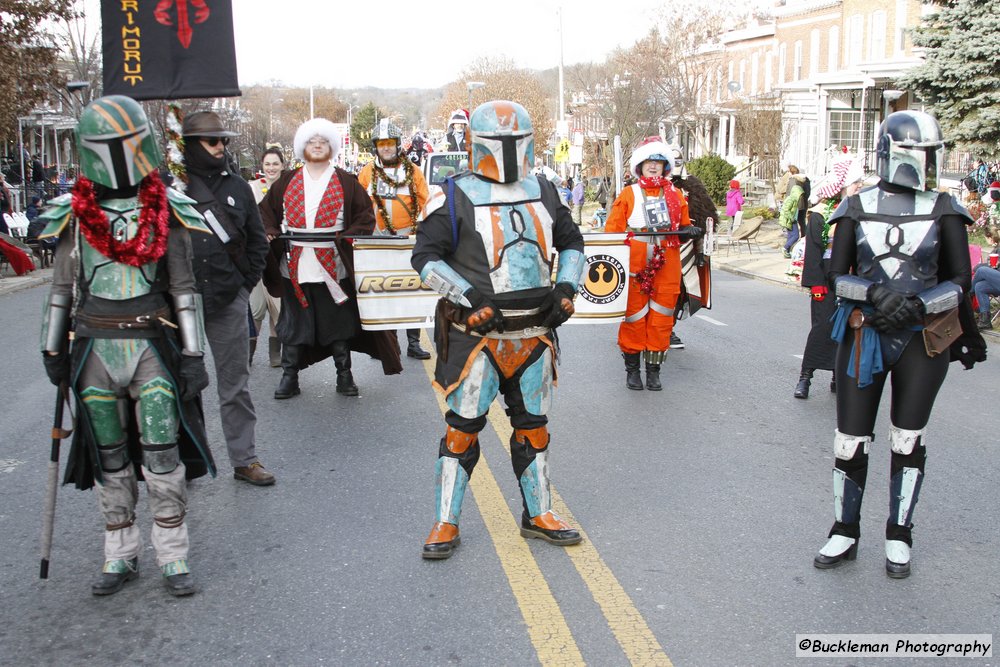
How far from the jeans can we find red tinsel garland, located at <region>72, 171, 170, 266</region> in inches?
375

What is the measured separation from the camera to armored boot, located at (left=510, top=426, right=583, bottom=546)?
482 cm

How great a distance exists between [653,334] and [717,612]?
4.49 metres

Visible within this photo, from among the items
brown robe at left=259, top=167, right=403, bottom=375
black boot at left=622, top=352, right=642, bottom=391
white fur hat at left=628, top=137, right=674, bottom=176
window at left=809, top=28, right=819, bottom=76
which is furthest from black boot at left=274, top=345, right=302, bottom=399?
window at left=809, top=28, right=819, bottom=76

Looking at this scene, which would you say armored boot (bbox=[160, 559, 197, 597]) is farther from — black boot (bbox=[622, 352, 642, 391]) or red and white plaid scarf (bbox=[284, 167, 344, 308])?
black boot (bbox=[622, 352, 642, 391])

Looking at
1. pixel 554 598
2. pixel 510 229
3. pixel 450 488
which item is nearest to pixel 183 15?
pixel 510 229

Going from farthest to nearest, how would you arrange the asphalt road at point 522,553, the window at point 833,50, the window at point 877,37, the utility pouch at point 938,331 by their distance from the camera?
1. the window at point 833,50
2. the window at point 877,37
3. the utility pouch at point 938,331
4. the asphalt road at point 522,553

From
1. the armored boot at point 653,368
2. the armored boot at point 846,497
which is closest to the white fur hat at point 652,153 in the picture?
the armored boot at point 653,368

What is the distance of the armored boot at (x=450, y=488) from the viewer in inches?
186

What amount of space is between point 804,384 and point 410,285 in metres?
3.39

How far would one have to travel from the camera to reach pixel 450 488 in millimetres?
4762

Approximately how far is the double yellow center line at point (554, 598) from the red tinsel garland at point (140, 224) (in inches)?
82.5

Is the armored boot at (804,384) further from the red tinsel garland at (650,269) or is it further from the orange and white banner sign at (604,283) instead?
the orange and white banner sign at (604,283)

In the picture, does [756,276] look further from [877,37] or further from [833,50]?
[833,50]

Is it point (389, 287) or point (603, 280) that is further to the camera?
point (603, 280)
